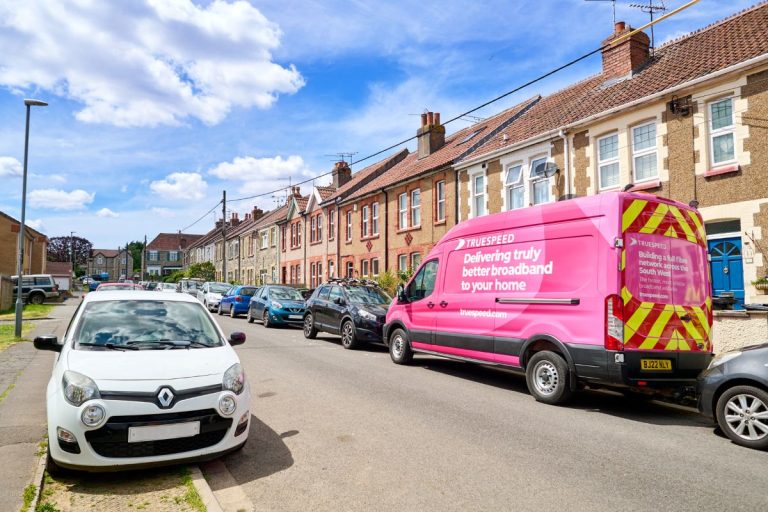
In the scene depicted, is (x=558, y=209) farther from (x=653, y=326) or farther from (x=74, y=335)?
(x=74, y=335)

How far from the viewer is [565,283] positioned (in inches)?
298

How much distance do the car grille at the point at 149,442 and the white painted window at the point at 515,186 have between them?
15.5 metres

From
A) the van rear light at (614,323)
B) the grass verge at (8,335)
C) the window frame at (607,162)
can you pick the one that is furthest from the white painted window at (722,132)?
the grass verge at (8,335)

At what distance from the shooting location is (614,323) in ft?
22.5

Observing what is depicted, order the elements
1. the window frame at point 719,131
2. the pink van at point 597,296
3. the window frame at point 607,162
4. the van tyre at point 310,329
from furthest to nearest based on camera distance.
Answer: the van tyre at point 310,329 → the window frame at point 607,162 → the window frame at point 719,131 → the pink van at point 597,296

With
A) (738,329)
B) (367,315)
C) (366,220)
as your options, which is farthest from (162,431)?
(366,220)

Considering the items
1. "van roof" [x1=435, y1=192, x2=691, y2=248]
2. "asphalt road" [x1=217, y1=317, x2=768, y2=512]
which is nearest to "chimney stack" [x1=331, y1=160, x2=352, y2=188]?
"van roof" [x1=435, y1=192, x2=691, y2=248]

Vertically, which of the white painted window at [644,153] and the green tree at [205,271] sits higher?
the white painted window at [644,153]

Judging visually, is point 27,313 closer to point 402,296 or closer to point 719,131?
point 402,296

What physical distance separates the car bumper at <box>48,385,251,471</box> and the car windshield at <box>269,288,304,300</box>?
1542 cm

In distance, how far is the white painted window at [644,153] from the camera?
14.2 metres

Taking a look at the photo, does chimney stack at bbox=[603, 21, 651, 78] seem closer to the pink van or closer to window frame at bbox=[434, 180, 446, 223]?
window frame at bbox=[434, 180, 446, 223]

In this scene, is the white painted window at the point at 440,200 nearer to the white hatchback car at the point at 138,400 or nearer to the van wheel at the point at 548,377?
the van wheel at the point at 548,377

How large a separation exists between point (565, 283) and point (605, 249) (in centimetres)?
77
